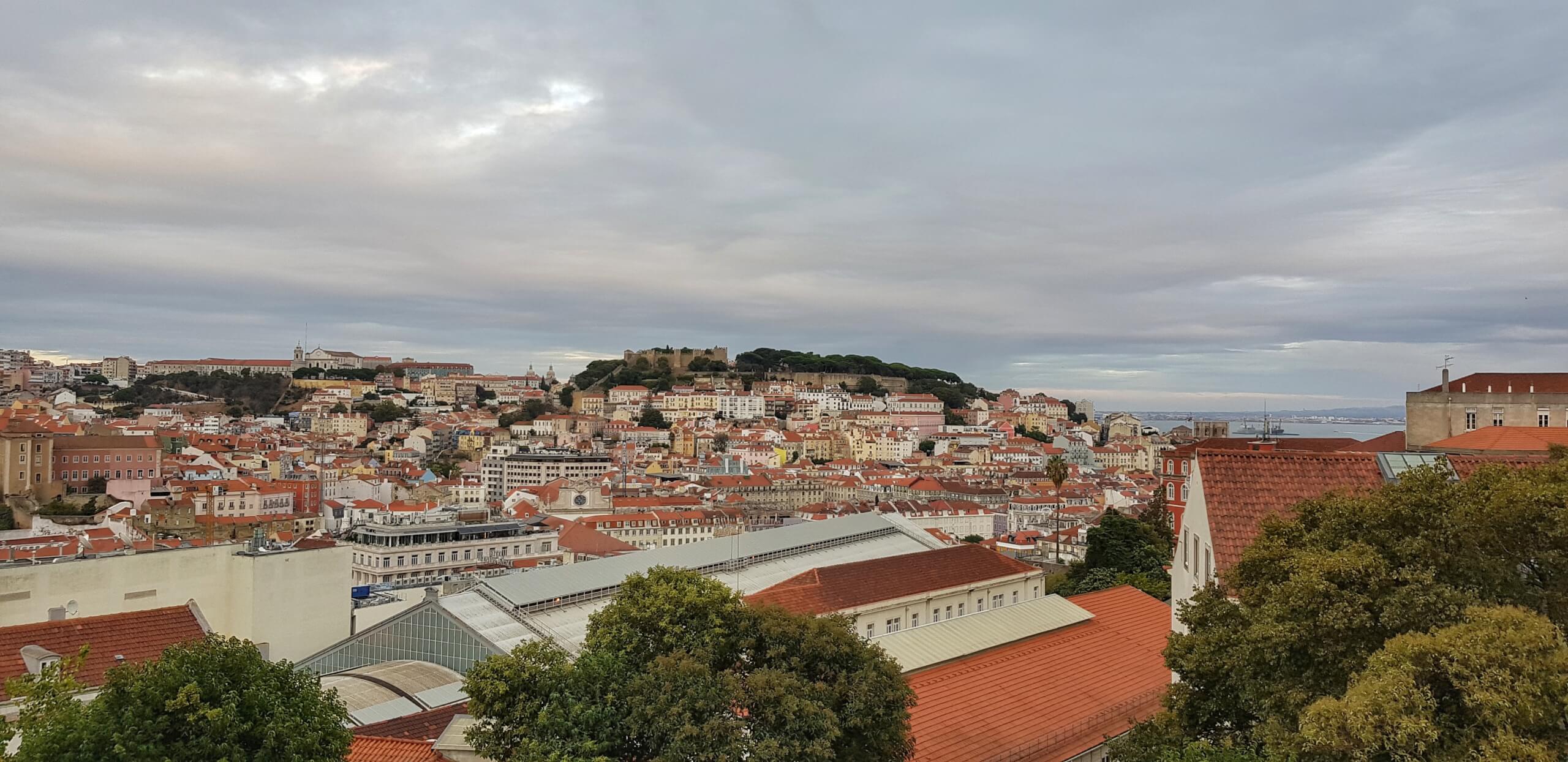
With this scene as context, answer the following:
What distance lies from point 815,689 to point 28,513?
67.0 meters

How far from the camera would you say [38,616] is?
18.2m

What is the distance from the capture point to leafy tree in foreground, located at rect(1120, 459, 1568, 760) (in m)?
6.91

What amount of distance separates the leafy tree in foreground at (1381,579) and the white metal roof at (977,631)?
11.8m

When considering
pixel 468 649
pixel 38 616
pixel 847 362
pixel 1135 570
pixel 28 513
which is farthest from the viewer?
pixel 847 362

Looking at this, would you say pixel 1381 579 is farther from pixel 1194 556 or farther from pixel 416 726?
pixel 416 726

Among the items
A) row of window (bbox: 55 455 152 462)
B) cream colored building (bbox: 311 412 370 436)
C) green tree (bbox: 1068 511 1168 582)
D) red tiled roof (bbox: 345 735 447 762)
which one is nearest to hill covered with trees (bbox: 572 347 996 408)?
cream colored building (bbox: 311 412 370 436)

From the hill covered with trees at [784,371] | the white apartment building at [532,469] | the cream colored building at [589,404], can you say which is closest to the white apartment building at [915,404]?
the hill covered with trees at [784,371]

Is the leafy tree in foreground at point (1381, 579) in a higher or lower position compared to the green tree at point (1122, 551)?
higher

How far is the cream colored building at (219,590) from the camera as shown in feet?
60.4

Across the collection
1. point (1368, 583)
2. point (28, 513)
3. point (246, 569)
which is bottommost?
point (28, 513)

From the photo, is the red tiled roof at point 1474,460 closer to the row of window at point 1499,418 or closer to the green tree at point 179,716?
the green tree at point 179,716

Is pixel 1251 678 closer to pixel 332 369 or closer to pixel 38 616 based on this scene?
pixel 38 616

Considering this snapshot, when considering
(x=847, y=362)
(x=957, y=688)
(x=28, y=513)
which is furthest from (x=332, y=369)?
(x=957, y=688)

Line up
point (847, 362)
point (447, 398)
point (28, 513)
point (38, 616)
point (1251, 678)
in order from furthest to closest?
1. point (847, 362)
2. point (447, 398)
3. point (28, 513)
4. point (38, 616)
5. point (1251, 678)
